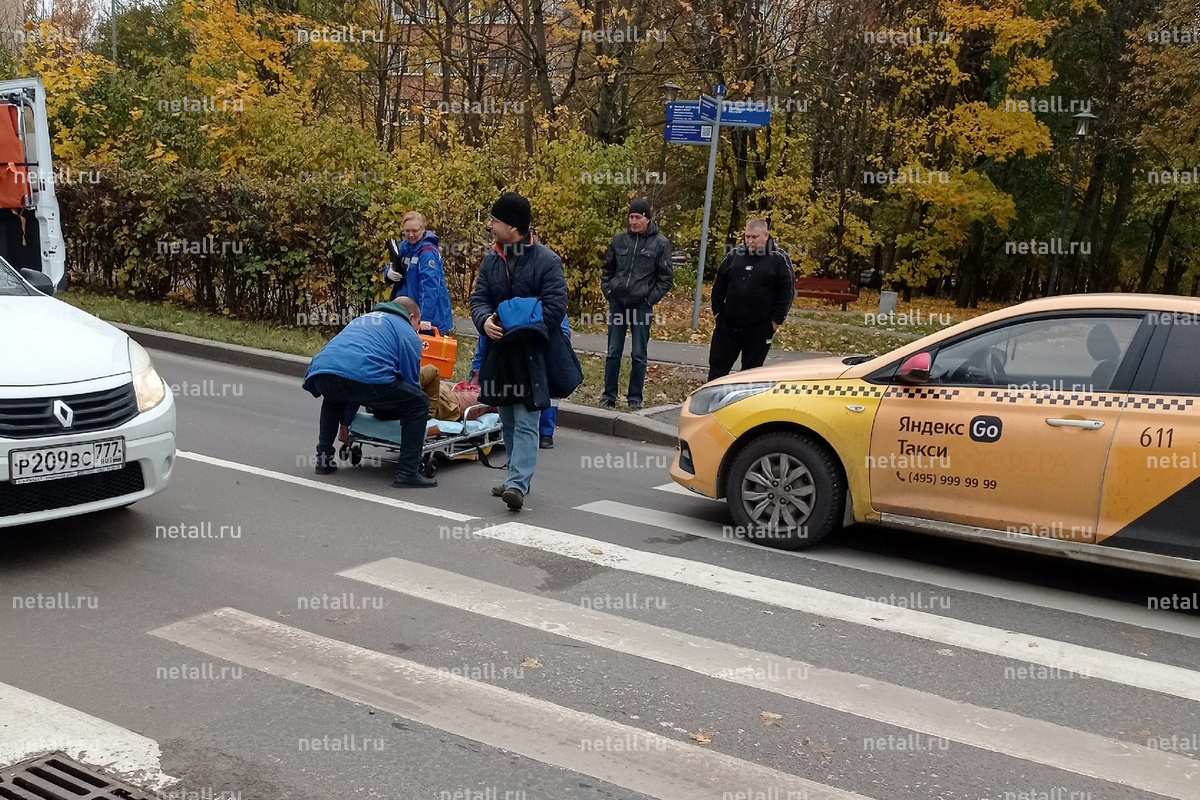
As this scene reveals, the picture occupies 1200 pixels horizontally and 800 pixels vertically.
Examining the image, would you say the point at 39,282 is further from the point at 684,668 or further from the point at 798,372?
the point at 684,668

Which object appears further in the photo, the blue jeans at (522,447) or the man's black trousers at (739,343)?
the man's black trousers at (739,343)

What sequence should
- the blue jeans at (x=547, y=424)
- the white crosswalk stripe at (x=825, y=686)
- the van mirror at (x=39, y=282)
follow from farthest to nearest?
the blue jeans at (x=547, y=424), the van mirror at (x=39, y=282), the white crosswalk stripe at (x=825, y=686)

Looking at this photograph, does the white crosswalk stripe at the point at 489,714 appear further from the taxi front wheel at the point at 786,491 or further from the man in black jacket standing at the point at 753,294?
the man in black jacket standing at the point at 753,294

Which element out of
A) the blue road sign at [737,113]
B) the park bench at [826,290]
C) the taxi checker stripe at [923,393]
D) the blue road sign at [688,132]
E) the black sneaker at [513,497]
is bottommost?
the black sneaker at [513,497]

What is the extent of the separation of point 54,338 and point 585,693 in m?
3.47

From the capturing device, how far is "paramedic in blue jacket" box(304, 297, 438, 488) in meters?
7.36

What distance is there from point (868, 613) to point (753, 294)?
484 cm

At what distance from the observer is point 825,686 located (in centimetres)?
467

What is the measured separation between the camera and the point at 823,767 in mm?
3949

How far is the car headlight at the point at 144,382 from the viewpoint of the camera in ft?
19.8

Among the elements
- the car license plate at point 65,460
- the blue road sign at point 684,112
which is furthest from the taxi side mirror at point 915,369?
the blue road sign at point 684,112

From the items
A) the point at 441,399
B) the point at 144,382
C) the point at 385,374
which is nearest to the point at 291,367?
the point at 441,399

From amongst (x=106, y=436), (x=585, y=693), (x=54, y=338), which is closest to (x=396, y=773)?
(x=585, y=693)

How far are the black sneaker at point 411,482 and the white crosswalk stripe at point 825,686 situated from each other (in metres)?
1.83
